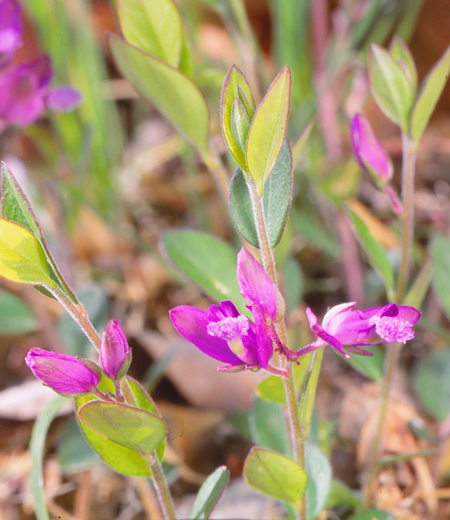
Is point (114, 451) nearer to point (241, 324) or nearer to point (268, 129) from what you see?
point (241, 324)

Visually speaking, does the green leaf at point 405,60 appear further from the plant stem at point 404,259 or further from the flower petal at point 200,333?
the flower petal at point 200,333

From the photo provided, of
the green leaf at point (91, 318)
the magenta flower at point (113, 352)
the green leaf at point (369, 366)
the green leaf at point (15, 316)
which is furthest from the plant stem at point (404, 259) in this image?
the green leaf at point (15, 316)

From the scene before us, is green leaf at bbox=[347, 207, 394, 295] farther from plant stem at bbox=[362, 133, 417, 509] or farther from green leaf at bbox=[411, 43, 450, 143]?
green leaf at bbox=[411, 43, 450, 143]

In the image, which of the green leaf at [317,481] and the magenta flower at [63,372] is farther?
the green leaf at [317,481]

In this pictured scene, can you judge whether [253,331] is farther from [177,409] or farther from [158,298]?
[158,298]

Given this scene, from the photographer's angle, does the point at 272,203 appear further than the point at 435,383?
No

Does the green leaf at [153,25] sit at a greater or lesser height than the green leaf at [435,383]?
greater

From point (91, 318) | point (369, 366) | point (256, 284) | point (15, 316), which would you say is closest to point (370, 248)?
point (369, 366)
